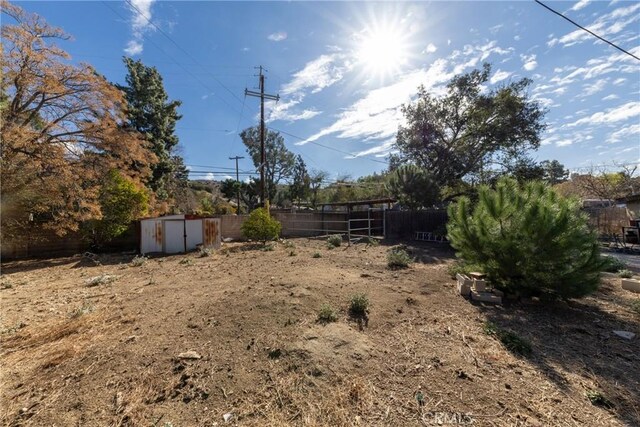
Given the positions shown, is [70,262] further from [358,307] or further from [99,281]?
[358,307]

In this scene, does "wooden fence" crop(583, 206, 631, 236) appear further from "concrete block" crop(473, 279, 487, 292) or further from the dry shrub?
the dry shrub

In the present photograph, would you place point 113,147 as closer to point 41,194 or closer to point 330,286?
point 41,194

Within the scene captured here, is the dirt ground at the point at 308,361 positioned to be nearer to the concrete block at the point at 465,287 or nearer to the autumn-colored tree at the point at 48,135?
the concrete block at the point at 465,287

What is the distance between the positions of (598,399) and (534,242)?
2.24m

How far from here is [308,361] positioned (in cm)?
252

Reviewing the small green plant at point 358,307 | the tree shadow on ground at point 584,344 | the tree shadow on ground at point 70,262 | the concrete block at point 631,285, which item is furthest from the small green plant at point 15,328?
the concrete block at point 631,285

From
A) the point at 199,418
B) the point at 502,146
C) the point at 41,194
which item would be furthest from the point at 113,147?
the point at 502,146

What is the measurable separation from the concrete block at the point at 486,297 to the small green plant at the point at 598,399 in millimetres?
2031

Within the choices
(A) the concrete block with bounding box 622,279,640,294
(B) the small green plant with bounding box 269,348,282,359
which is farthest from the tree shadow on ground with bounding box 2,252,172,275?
(A) the concrete block with bounding box 622,279,640,294

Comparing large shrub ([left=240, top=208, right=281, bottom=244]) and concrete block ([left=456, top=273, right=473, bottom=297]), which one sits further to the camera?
large shrub ([left=240, top=208, right=281, bottom=244])

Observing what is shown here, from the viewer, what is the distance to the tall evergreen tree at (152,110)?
50.2 feet

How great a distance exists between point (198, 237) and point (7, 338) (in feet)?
26.7

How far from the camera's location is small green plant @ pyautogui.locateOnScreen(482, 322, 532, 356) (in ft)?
9.29

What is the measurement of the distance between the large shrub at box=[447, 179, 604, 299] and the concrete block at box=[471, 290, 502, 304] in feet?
1.29
